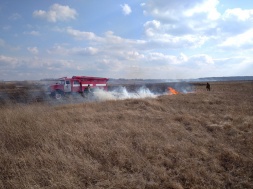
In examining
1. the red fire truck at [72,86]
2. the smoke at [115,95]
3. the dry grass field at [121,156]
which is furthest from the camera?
the red fire truck at [72,86]

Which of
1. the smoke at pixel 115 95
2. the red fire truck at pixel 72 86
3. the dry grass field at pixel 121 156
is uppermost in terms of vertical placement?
the red fire truck at pixel 72 86

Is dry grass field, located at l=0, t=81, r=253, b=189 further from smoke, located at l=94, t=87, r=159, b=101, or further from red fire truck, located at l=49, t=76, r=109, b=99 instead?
red fire truck, located at l=49, t=76, r=109, b=99

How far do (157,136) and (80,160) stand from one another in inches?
119

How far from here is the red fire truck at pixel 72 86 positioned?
81.1 feet

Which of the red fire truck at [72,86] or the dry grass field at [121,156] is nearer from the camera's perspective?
the dry grass field at [121,156]

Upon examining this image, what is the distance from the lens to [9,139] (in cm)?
645

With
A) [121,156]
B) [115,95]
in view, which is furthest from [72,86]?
[121,156]

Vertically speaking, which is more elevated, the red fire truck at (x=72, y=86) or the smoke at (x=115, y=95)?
the red fire truck at (x=72, y=86)

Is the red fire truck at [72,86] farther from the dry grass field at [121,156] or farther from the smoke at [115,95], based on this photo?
the dry grass field at [121,156]

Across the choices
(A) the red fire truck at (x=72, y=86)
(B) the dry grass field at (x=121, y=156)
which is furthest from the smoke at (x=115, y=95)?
(B) the dry grass field at (x=121, y=156)

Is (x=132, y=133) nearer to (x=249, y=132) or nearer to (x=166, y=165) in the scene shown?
(x=166, y=165)

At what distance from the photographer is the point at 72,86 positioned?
2519 cm

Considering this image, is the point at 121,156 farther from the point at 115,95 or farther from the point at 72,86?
the point at 72,86

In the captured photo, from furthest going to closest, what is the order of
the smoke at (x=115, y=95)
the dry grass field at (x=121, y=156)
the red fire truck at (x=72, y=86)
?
the red fire truck at (x=72, y=86), the smoke at (x=115, y=95), the dry grass field at (x=121, y=156)
